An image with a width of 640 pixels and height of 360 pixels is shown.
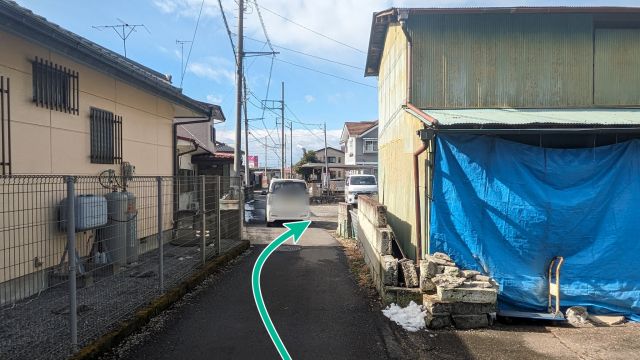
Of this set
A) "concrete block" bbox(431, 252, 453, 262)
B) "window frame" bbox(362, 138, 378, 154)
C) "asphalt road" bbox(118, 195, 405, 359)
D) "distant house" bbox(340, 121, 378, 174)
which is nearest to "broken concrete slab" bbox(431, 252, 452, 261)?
"concrete block" bbox(431, 252, 453, 262)

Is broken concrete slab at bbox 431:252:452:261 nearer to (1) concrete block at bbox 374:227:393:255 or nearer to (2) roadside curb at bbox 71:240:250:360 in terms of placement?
(1) concrete block at bbox 374:227:393:255

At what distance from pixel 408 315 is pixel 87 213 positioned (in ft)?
14.7

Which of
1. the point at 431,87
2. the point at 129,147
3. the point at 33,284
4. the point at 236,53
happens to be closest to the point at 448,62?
the point at 431,87

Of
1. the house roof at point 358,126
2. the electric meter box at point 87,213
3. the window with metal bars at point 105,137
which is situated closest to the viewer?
the electric meter box at point 87,213

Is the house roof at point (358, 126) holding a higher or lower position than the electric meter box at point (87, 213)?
higher

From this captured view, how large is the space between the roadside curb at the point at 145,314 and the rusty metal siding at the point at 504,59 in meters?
4.94

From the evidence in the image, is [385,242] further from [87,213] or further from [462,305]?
[87,213]

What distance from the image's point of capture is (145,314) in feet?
17.5

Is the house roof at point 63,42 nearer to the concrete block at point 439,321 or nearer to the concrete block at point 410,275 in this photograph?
the concrete block at point 410,275

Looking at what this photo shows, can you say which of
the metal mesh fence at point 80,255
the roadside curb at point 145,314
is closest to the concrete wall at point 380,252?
the roadside curb at point 145,314

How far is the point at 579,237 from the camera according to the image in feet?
20.1

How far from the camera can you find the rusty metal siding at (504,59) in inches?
303

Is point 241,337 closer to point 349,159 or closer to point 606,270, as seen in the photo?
point 606,270
